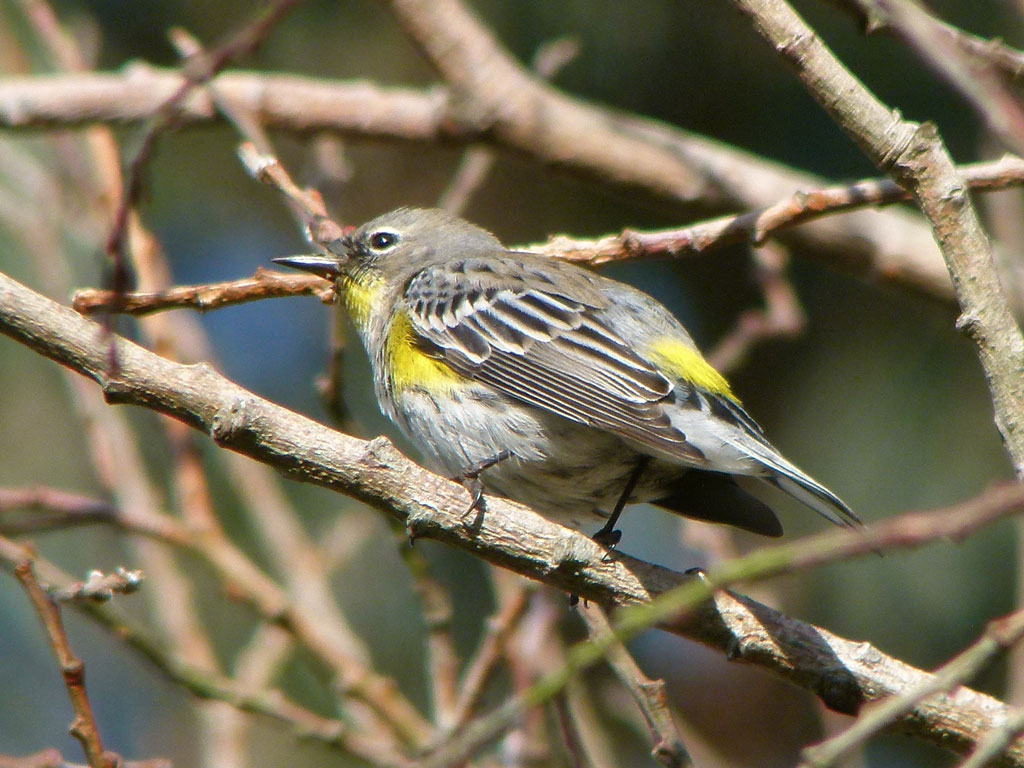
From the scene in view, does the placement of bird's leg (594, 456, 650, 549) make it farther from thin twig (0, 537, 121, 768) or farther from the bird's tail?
thin twig (0, 537, 121, 768)

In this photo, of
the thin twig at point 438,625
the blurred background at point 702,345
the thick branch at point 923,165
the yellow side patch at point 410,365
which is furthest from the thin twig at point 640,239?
the blurred background at point 702,345

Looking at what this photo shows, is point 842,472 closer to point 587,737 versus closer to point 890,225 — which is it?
point 890,225

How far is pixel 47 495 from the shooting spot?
12.2 feet

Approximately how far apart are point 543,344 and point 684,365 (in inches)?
20.7

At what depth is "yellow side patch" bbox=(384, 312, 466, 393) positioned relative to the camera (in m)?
4.11

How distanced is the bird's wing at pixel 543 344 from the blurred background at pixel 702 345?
2226 mm

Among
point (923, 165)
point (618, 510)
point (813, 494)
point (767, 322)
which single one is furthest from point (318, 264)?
point (923, 165)

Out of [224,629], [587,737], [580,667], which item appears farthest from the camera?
[224,629]

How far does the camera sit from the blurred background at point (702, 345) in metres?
6.64

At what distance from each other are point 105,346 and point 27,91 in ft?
Answer: 10.5

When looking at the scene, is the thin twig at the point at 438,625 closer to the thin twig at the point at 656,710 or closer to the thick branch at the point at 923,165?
the thin twig at the point at 656,710

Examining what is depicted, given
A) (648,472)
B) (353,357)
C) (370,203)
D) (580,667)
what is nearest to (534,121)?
(648,472)

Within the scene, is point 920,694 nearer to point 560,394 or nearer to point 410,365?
point 560,394

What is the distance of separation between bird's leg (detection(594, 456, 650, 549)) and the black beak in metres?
1.47
